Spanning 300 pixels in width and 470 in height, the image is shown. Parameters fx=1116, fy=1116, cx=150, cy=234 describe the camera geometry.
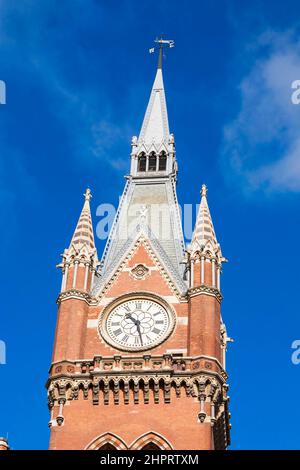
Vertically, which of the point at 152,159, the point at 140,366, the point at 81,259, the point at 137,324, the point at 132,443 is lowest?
the point at 132,443

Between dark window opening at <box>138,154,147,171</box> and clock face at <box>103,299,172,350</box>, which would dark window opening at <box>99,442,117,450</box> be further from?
dark window opening at <box>138,154,147,171</box>

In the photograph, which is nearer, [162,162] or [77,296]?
[77,296]

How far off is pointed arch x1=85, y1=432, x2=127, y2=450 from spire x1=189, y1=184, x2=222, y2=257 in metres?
10.4

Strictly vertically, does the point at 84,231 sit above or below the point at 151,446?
above

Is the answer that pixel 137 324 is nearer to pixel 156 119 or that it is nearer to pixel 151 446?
pixel 151 446

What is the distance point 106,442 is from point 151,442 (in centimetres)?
184

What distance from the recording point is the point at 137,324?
4894 cm

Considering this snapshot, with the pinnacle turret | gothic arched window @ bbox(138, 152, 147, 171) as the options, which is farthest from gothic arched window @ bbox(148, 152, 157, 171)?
the pinnacle turret

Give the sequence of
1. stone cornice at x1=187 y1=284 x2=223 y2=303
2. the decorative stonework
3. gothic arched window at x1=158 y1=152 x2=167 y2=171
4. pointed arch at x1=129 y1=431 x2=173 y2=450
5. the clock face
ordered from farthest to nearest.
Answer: gothic arched window at x1=158 y1=152 x2=167 y2=171, the decorative stonework, stone cornice at x1=187 y1=284 x2=223 y2=303, the clock face, pointed arch at x1=129 y1=431 x2=173 y2=450

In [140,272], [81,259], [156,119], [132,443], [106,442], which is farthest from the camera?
[156,119]

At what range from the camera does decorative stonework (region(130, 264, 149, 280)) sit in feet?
169

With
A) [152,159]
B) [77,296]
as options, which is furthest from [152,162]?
[77,296]
